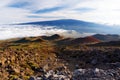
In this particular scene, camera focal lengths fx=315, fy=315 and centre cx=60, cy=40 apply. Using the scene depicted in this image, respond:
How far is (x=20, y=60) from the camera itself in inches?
1539

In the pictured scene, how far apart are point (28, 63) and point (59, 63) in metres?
5.61

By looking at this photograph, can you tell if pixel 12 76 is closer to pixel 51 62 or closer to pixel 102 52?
pixel 51 62

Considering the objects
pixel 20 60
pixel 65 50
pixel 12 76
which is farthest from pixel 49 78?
pixel 65 50

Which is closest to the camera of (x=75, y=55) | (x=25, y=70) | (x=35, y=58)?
(x=25, y=70)

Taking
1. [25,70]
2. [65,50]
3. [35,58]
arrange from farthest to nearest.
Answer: [65,50]
[35,58]
[25,70]

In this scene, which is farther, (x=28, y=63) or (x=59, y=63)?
(x=59, y=63)

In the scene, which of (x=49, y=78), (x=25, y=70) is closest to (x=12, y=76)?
(x=25, y=70)

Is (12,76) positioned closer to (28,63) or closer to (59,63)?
(28,63)

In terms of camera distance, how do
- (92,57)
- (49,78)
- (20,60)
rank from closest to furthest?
1. (49,78)
2. (20,60)
3. (92,57)

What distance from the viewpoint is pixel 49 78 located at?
2750 cm

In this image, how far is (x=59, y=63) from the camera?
43.7 metres

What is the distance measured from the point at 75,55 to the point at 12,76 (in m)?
19.2

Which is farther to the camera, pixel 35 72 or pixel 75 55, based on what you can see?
pixel 75 55

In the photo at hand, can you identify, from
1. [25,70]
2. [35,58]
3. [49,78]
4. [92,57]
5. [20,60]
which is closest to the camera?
[49,78]
